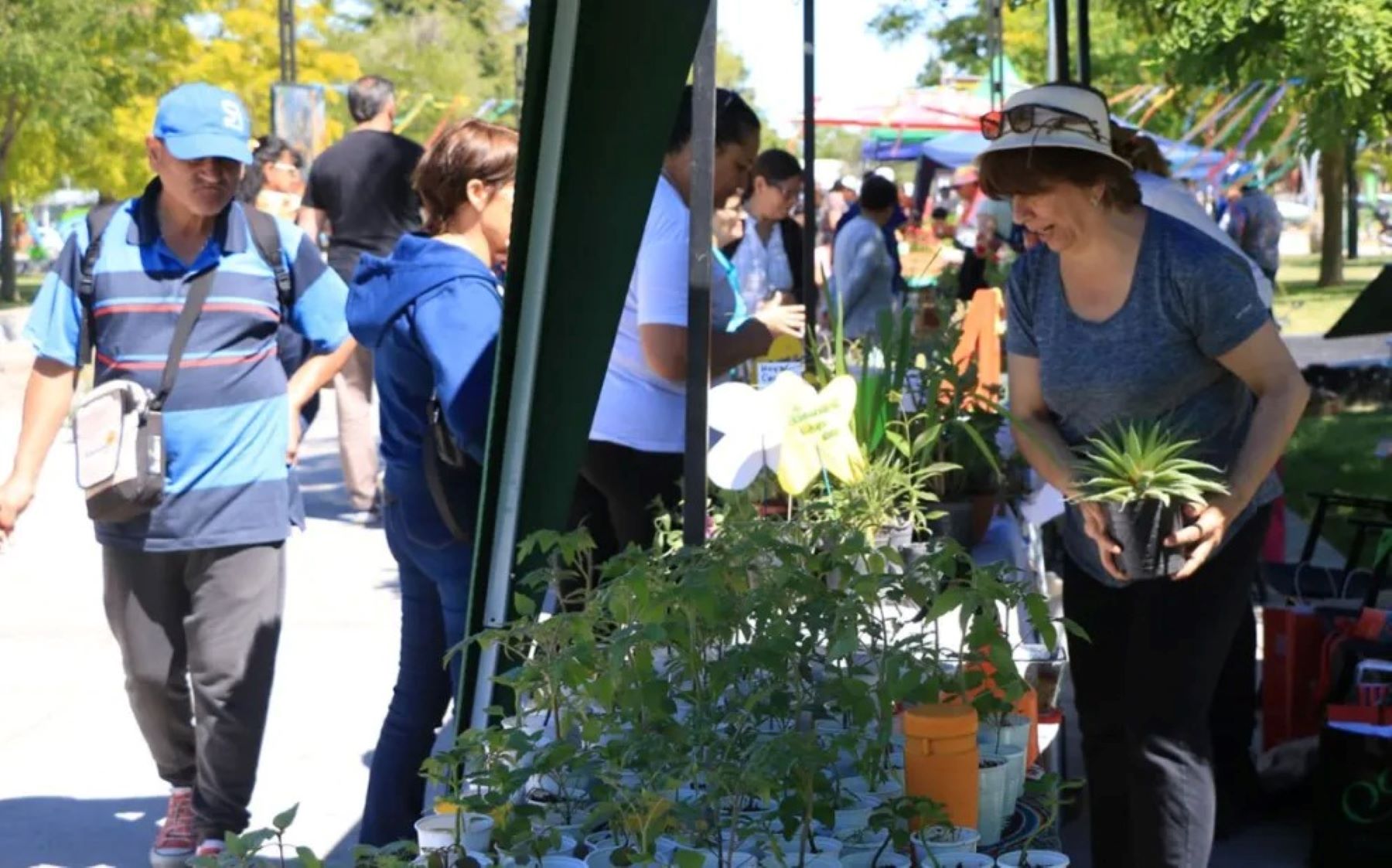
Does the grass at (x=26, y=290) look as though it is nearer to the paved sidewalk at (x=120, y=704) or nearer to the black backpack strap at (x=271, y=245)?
the paved sidewalk at (x=120, y=704)

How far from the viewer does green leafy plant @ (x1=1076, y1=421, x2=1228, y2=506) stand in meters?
3.20

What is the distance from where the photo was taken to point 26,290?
39031 millimetres

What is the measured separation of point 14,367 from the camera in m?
20.6

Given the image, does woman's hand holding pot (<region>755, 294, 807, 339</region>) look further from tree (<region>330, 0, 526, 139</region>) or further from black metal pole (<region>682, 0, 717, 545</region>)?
tree (<region>330, 0, 526, 139</region>)

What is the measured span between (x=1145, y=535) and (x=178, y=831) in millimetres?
2575

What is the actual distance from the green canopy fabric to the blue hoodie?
Answer: 585mm

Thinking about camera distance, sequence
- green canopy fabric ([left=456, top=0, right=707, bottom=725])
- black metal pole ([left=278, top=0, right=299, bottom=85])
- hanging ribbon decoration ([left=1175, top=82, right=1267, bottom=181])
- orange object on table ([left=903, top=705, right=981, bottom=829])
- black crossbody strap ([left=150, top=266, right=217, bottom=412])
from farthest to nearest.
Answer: hanging ribbon decoration ([left=1175, top=82, right=1267, bottom=181]) → black metal pole ([left=278, top=0, right=299, bottom=85]) → black crossbody strap ([left=150, top=266, right=217, bottom=412]) → green canopy fabric ([left=456, top=0, right=707, bottom=725]) → orange object on table ([left=903, top=705, right=981, bottom=829])

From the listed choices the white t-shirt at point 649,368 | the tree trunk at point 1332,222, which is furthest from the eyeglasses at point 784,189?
the tree trunk at point 1332,222

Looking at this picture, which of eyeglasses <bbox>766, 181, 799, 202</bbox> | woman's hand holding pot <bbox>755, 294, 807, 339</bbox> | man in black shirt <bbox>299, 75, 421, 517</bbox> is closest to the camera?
woman's hand holding pot <bbox>755, 294, 807, 339</bbox>

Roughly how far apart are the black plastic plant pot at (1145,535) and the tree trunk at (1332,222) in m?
30.6

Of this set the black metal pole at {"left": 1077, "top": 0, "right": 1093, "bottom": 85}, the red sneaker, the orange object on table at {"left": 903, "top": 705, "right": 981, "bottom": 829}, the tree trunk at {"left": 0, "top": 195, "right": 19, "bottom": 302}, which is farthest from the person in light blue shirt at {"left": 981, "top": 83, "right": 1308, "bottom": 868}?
the tree trunk at {"left": 0, "top": 195, "right": 19, "bottom": 302}

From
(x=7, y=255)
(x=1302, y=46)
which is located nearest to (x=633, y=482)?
(x=1302, y=46)

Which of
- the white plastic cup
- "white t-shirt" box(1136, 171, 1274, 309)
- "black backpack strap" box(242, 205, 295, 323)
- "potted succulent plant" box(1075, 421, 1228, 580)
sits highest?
"white t-shirt" box(1136, 171, 1274, 309)

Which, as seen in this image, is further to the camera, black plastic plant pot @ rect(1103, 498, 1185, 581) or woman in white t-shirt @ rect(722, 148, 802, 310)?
woman in white t-shirt @ rect(722, 148, 802, 310)
